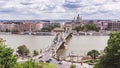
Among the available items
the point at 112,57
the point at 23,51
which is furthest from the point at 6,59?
the point at 23,51

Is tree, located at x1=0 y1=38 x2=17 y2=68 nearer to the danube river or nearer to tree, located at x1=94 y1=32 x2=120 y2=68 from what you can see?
tree, located at x1=94 y1=32 x2=120 y2=68

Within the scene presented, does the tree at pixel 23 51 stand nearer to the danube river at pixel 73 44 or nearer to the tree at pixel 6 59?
the danube river at pixel 73 44

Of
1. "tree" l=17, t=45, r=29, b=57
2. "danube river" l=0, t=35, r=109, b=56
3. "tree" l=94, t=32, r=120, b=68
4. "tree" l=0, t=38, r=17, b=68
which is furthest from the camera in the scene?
"danube river" l=0, t=35, r=109, b=56

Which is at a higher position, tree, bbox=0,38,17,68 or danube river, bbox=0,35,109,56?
tree, bbox=0,38,17,68

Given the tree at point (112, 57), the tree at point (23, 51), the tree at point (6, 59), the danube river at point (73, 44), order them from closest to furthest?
1. the tree at point (112, 57)
2. the tree at point (6, 59)
3. the tree at point (23, 51)
4. the danube river at point (73, 44)

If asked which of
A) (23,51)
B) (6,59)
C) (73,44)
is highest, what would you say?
(6,59)

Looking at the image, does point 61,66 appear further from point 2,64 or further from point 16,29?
point 16,29

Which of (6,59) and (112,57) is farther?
(6,59)

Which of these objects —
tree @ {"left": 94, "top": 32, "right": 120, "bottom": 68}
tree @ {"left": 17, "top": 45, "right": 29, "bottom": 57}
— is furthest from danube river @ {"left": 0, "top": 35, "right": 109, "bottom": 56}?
tree @ {"left": 94, "top": 32, "right": 120, "bottom": 68}

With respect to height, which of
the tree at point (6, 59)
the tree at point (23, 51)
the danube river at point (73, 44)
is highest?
the tree at point (6, 59)

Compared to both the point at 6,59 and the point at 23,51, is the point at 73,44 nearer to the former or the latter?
the point at 23,51

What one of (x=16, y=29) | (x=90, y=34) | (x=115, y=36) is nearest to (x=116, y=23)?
(x=90, y=34)

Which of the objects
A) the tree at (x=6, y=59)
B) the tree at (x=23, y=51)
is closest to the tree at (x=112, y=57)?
the tree at (x=6, y=59)
